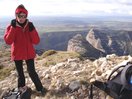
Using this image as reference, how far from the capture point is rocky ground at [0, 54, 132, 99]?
1053 centimetres

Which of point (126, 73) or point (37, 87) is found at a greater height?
point (126, 73)

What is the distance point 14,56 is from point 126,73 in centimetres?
512

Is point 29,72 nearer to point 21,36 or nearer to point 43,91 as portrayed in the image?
point 43,91

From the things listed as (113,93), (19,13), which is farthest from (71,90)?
(113,93)

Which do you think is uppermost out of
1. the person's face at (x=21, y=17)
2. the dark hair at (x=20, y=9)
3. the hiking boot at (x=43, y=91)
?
the dark hair at (x=20, y=9)

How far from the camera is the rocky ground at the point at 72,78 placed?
1053cm

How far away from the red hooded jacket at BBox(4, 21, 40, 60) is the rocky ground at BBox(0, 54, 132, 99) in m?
1.58

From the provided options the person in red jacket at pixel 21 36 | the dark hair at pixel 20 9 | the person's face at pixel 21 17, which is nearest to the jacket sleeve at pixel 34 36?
the person in red jacket at pixel 21 36

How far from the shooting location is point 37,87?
10953 millimetres

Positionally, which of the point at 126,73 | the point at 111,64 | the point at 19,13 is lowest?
the point at 111,64

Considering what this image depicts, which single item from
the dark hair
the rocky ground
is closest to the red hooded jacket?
the dark hair

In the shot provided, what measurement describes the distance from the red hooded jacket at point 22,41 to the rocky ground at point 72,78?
1584 mm

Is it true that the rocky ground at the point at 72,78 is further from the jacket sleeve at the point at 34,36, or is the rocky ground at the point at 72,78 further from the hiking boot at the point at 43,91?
the jacket sleeve at the point at 34,36

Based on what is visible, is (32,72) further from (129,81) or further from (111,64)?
(129,81)
